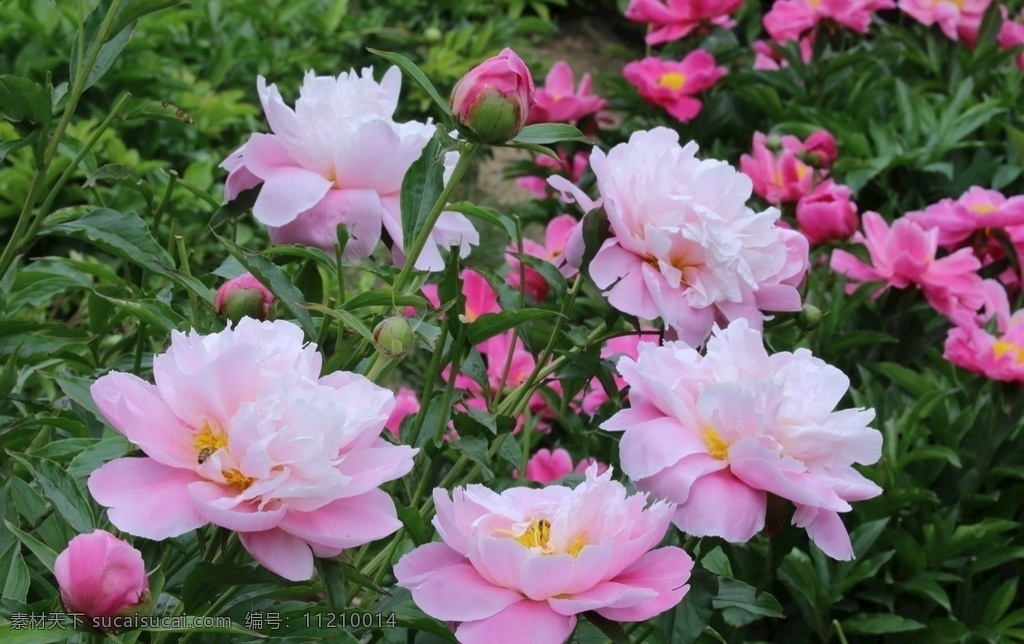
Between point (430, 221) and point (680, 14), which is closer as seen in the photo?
point (430, 221)

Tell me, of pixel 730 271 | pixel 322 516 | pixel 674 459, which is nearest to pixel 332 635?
pixel 322 516

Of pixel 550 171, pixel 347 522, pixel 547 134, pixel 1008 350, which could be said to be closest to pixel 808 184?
pixel 1008 350

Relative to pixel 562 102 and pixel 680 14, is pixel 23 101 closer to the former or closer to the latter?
pixel 562 102

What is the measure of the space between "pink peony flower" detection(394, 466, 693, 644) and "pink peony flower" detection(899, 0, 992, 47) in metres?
1.80

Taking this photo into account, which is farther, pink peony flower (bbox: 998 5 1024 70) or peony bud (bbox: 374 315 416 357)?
pink peony flower (bbox: 998 5 1024 70)

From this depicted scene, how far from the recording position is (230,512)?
0.50 meters

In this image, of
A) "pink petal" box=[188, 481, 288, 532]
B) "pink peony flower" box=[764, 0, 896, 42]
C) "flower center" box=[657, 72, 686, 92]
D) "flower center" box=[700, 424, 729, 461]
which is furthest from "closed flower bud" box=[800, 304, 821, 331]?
"pink peony flower" box=[764, 0, 896, 42]

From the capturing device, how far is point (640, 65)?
6.35 feet

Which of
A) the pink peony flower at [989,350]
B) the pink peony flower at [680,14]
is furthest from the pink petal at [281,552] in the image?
the pink peony flower at [680,14]

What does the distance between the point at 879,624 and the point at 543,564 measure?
2.54 feet

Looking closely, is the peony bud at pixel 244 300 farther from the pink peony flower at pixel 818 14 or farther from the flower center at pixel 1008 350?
the pink peony flower at pixel 818 14

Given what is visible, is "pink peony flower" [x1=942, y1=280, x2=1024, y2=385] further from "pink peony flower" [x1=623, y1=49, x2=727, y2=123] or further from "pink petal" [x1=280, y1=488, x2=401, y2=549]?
"pink petal" [x1=280, y1=488, x2=401, y2=549]

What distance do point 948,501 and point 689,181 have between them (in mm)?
815

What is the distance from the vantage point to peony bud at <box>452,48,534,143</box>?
658 millimetres
